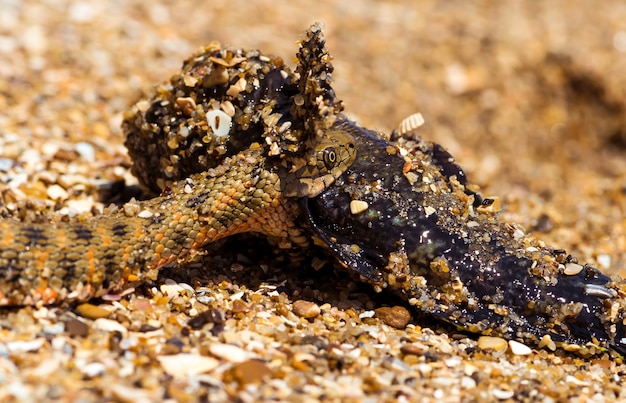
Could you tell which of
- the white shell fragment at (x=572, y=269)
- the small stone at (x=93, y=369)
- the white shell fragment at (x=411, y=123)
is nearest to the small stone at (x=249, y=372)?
the small stone at (x=93, y=369)

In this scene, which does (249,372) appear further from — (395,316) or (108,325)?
(395,316)

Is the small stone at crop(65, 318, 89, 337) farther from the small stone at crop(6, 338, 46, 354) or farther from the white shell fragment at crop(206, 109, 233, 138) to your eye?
the white shell fragment at crop(206, 109, 233, 138)

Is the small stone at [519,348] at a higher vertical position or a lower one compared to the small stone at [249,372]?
higher

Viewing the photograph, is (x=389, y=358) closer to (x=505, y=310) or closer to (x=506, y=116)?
(x=505, y=310)

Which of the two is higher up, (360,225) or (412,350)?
(360,225)

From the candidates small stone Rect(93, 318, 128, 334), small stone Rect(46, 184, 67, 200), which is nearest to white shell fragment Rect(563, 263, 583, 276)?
small stone Rect(93, 318, 128, 334)

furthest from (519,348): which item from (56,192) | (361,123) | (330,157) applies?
(361,123)

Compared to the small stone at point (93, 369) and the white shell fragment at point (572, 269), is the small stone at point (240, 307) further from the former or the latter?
the white shell fragment at point (572, 269)

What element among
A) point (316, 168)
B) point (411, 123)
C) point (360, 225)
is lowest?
point (360, 225)

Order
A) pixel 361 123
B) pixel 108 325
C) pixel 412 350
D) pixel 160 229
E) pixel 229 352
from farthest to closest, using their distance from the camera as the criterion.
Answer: pixel 361 123 < pixel 160 229 < pixel 412 350 < pixel 108 325 < pixel 229 352
